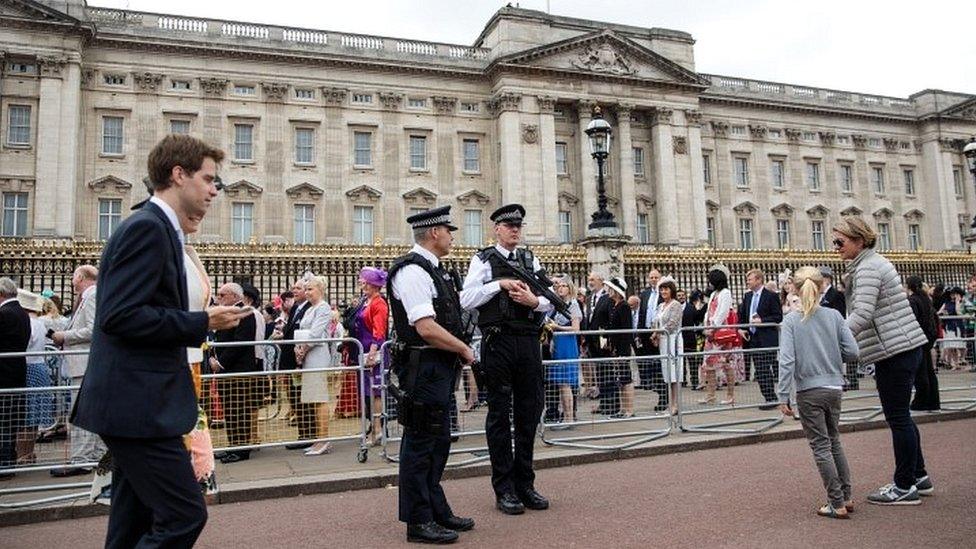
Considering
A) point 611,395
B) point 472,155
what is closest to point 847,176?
point 472,155

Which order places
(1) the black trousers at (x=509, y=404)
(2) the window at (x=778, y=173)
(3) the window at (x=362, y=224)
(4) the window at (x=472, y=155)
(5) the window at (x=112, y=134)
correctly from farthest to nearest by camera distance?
(2) the window at (x=778, y=173), (4) the window at (x=472, y=155), (3) the window at (x=362, y=224), (5) the window at (x=112, y=134), (1) the black trousers at (x=509, y=404)

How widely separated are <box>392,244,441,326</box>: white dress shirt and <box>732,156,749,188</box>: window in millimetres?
46079

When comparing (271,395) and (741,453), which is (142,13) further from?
(741,453)

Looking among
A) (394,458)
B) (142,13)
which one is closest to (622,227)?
(142,13)

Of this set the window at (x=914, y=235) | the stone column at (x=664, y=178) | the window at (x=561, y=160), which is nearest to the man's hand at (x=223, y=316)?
the window at (x=561, y=160)

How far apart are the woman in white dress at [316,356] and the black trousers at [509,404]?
304cm

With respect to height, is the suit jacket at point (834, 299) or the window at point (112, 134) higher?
the window at point (112, 134)

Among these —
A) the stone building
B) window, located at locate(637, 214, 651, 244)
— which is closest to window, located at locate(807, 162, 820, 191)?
the stone building

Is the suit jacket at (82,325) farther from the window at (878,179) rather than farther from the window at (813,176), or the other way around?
the window at (878,179)

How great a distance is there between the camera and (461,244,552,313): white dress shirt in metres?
5.81

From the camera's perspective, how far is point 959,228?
2061 inches

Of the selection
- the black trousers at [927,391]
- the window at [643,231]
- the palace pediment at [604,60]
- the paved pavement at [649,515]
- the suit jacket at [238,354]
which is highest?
the palace pediment at [604,60]

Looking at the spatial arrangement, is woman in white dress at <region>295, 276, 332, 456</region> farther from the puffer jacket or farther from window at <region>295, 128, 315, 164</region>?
window at <region>295, 128, 315, 164</region>

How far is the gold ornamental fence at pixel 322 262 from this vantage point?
639 inches
